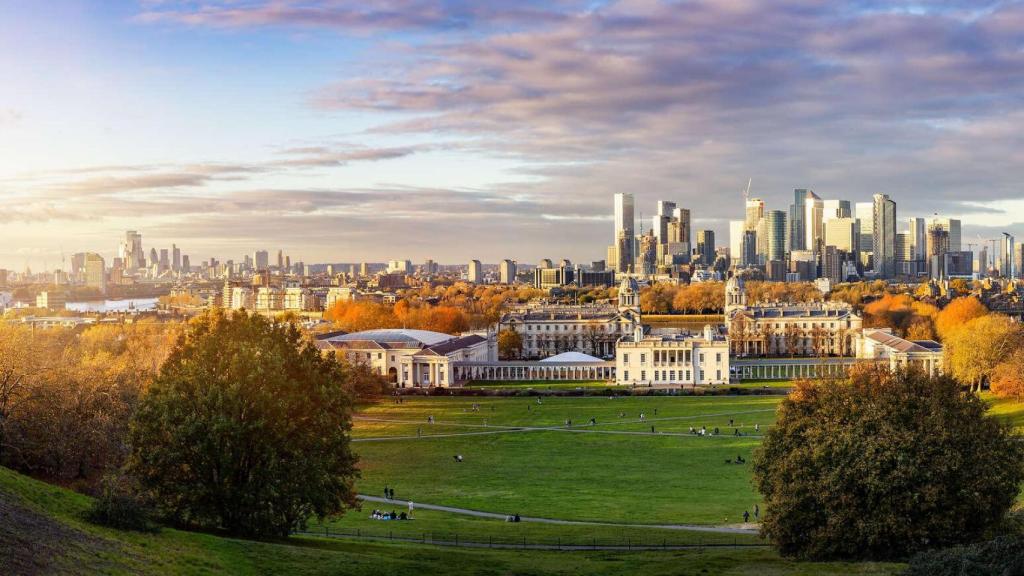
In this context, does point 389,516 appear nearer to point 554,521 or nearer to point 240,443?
point 554,521

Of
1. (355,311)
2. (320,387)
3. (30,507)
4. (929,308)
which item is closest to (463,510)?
(320,387)

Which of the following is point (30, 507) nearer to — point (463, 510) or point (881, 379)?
point (463, 510)

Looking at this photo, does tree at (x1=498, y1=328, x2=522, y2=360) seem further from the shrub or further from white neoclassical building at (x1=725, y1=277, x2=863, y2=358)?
the shrub

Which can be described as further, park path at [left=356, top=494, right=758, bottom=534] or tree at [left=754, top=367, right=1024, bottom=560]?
park path at [left=356, top=494, right=758, bottom=534]

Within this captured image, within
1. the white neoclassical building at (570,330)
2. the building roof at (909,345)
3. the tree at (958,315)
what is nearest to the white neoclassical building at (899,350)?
the building roof at (909,345)

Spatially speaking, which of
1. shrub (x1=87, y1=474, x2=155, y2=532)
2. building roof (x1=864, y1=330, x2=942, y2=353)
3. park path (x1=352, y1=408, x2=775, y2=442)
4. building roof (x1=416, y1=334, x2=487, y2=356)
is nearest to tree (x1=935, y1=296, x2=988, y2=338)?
building roof (x1=864, y1=330, x2=942, y2=353)

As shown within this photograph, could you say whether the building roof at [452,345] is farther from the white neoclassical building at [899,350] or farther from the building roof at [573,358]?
the white neoclassical building at [899,350]
